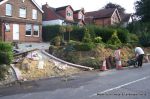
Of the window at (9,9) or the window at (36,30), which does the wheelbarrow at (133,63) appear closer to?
the window at (9,9)

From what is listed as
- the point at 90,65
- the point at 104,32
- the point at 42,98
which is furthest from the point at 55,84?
the point at 104,32

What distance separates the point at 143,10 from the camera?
5644cm

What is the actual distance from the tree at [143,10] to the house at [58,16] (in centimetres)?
1259

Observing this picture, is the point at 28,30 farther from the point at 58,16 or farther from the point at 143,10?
the point at 143,10

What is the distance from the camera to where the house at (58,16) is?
191ft

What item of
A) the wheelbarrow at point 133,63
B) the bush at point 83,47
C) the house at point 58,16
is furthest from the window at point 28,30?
the wheelbarrow at point 133,63

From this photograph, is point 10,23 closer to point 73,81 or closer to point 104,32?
point 104,32

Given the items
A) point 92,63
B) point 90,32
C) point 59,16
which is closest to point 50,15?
point 59,16

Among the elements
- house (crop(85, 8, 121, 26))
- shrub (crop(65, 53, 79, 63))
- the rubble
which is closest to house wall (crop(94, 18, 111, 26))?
house (crop(85, 8, 121, 26))

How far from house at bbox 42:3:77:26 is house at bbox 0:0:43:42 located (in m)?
7.99

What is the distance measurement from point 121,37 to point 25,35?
1691 centimetres

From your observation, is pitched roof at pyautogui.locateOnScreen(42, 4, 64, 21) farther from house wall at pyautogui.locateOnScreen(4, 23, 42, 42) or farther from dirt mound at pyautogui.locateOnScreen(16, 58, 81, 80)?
dirt mound at pyautogui.locateOnScreen(16, 58, 81, 80)

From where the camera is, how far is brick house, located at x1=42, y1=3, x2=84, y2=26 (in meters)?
58.1

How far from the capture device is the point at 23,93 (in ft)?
38.8
